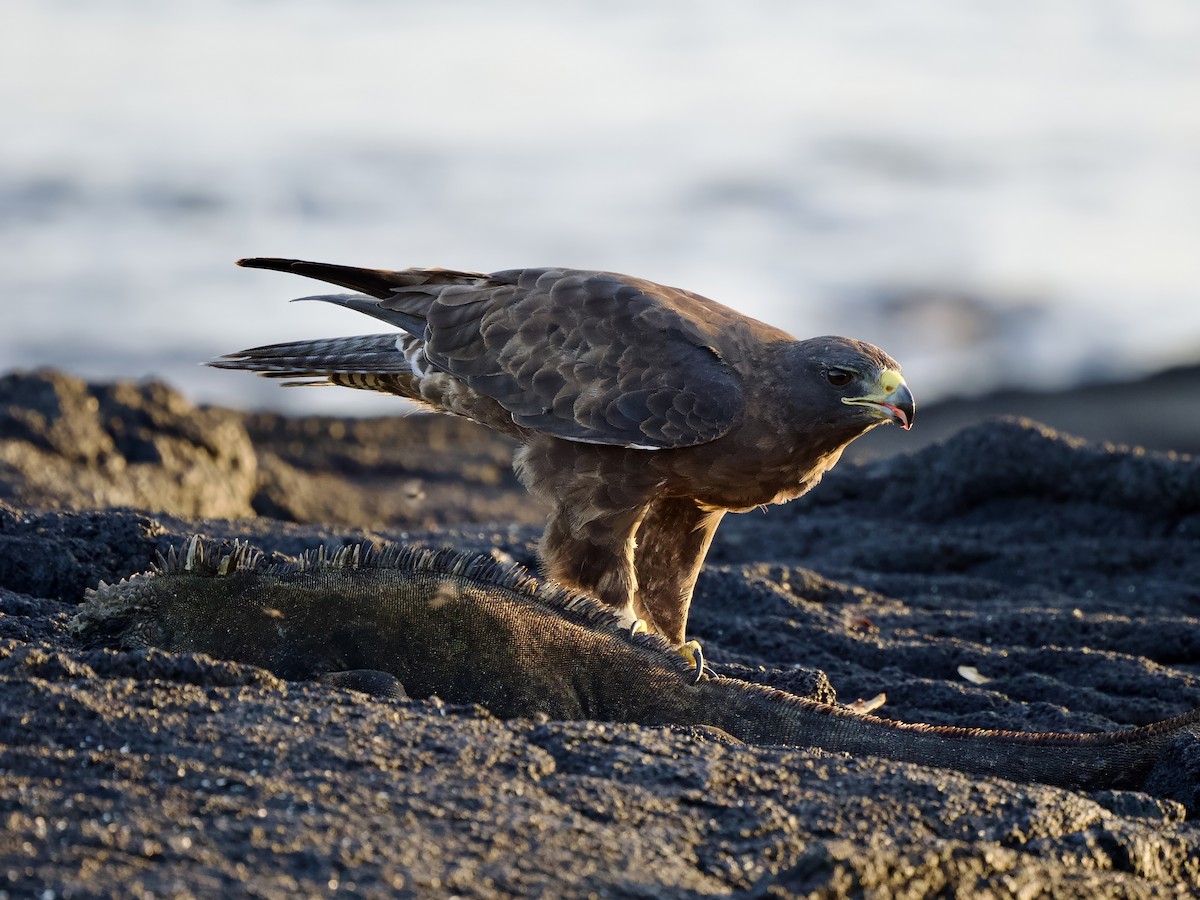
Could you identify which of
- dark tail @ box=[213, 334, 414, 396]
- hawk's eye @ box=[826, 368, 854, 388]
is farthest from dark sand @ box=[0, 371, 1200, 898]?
hawk's eye @ box=[826, 368, 854, 388]

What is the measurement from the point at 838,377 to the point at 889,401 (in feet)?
0.68

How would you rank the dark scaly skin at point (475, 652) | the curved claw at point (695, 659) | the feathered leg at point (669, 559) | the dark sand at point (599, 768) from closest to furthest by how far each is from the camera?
the dark sand at point (599, 768)
the dark scaly skin at point (475, 652)
the curved claw at point (695, 659)
the feathered leg at point (669, 559)

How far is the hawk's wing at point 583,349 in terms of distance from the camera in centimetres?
549

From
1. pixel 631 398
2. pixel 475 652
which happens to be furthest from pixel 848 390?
pixel 475 652

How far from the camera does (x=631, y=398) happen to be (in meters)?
5.58

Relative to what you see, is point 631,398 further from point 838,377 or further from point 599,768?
point 599,768

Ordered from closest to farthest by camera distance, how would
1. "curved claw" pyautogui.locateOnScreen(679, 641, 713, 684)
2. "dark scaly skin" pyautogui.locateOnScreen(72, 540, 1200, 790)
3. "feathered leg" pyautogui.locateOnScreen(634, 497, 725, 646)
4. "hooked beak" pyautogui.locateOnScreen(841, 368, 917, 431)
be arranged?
"dark scaly skin" pyautogui.locateOnScreen(72, 540, 1200, 790) < "curved claw" pyautogui.locateOnScreen(679, 641, 713, 684) < "hooked beak" pyautogui.locateOnScreen(841, 368, 917, 431) < "feathered leg" pyautogui.locateOnScreen(634, 497, 725, 646)

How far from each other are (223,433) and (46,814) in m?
7.84

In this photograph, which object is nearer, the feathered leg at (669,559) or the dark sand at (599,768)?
the dark sand at (599,768)

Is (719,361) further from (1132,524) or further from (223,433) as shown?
(223,433)

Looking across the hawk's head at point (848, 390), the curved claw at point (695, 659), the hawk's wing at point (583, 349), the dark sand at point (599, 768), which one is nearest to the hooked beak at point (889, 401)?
the hawk's head at point (848, 390)

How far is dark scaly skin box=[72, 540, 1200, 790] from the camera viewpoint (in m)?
3.89

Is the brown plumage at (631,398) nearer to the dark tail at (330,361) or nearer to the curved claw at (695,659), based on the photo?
the dark tail at (330,361)

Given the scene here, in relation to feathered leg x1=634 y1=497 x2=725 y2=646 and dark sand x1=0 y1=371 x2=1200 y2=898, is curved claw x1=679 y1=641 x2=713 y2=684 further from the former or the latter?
feathered leg x1=634 y1=497 x2=725 y2=646
